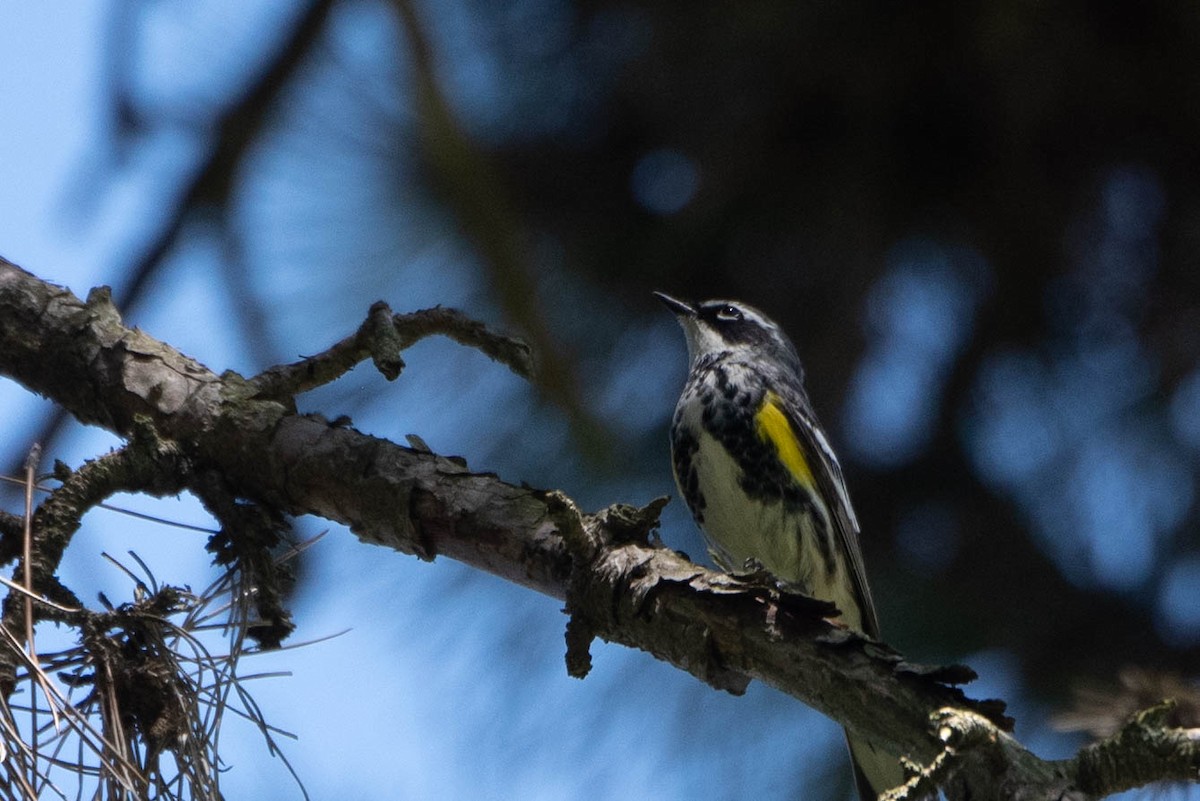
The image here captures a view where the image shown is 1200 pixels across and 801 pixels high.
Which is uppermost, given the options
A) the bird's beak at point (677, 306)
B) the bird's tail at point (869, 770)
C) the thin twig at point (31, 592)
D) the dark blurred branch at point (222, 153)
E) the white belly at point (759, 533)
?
the bird's beak at point (677, 306)

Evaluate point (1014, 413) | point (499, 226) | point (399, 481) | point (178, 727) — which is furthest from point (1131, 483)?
point (178, 727)

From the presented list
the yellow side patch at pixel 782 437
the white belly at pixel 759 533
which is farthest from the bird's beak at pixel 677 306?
the yellow side patch at pixel 782 437

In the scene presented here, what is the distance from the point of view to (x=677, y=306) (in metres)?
2.67

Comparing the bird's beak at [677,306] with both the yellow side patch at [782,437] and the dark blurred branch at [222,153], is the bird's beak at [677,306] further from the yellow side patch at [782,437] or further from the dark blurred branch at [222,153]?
the dark blurred branch at [222,153]

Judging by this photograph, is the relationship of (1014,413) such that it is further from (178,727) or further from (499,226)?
(178,727)

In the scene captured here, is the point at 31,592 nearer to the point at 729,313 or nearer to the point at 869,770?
the point at 869,770

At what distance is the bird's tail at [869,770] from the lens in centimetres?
225

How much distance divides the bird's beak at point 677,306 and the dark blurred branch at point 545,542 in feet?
3.47

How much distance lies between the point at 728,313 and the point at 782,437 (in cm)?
38

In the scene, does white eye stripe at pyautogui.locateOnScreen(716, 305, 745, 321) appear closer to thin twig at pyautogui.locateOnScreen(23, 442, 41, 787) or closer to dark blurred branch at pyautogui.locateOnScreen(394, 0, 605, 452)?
dark blurred branch at pyautogui.locateOnScreen(394, 0, 605, 452)

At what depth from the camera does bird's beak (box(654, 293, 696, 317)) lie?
8.55ft

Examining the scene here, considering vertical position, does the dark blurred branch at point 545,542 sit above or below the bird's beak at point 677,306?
below

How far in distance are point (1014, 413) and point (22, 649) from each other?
1.88 meters

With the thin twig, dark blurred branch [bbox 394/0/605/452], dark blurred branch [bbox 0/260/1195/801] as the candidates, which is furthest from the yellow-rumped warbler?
the thin twig
